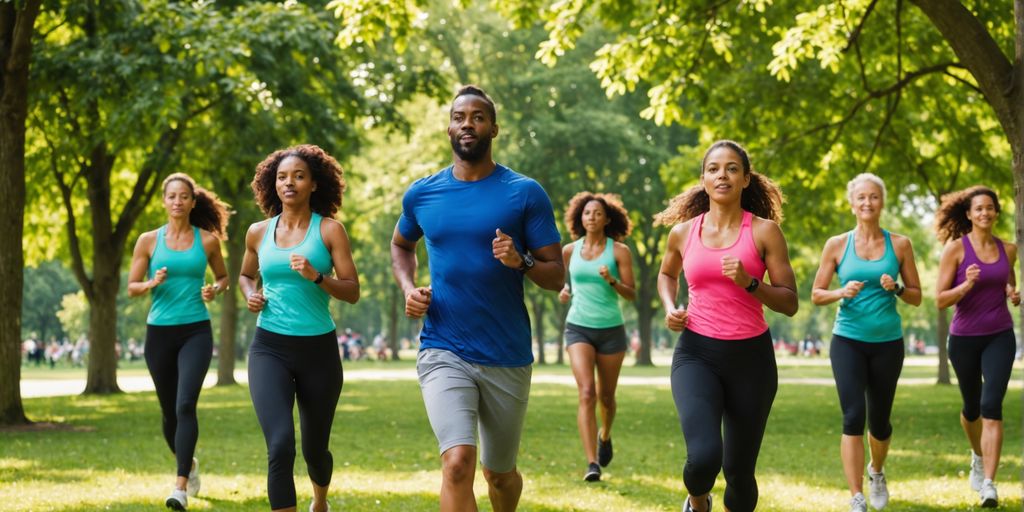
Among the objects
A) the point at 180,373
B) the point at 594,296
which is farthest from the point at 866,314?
the point at 180,373

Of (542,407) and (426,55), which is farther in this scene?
(426,55)

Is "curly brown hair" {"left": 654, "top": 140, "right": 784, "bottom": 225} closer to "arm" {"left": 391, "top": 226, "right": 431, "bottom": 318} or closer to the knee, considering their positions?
"arm" {"left": 391, "top": 226, "right": 431, "bottom": 318}

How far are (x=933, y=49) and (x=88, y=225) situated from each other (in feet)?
70.7

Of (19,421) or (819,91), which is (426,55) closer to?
(819,91)

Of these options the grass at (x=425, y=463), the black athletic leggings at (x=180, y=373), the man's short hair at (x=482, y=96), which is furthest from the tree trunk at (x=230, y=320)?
the man's short hair at (x=482, y=96)

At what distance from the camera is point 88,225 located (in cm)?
3112

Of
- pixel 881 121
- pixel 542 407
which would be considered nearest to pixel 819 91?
pixel 881 121

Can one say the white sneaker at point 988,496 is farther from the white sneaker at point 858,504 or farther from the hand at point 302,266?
the hand at point 302,266

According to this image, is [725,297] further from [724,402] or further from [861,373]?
[861,373]

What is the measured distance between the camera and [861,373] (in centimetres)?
849

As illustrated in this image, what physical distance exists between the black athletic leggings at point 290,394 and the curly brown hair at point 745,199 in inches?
87.8

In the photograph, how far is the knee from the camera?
561 cm

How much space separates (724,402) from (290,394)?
2483 millimetres

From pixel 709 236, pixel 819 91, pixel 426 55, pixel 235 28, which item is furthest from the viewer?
pixel 426 55
